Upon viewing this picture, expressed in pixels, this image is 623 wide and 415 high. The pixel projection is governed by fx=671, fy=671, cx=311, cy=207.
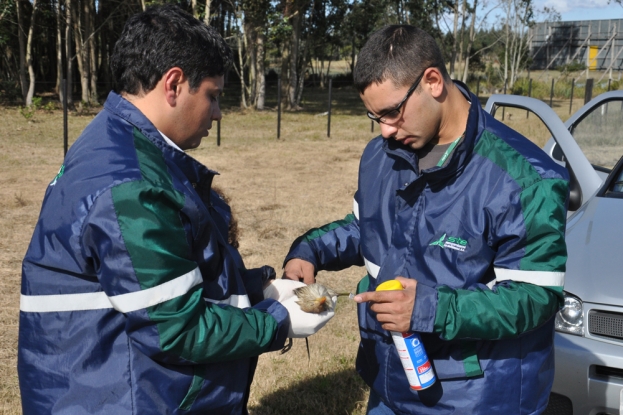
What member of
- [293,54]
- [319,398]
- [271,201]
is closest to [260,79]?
[293,54]

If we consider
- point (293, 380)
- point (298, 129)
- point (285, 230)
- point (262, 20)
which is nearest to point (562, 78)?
point (262, 20)

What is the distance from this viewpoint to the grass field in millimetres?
4332

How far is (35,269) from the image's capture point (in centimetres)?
190

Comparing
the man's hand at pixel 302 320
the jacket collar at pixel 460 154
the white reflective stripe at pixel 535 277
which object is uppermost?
the jacket collar at pixel 460 154

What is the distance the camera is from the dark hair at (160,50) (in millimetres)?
1888

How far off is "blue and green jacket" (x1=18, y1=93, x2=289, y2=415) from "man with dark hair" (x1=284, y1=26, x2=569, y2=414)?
50cm

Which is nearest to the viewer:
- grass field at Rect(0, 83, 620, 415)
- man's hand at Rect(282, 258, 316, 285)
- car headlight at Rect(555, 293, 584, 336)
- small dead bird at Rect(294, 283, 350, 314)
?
small dead bird at Rect(294, 283, 350, 314)

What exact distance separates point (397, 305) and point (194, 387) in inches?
25.5

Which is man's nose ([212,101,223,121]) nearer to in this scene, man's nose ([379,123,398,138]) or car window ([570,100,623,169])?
man's nose ([379,123,398,138])

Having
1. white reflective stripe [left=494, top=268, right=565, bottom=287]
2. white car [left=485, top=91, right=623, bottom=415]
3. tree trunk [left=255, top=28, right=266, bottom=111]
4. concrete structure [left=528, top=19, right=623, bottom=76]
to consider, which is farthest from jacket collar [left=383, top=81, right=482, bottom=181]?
concrete structure [left=528, top=19, right=623, bottom=76]

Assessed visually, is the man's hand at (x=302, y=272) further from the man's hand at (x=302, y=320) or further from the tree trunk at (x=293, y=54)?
the tree trunk at (x=293, y=54)

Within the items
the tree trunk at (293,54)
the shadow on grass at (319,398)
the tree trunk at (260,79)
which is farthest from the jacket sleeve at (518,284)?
the tree trunk at (260,79)

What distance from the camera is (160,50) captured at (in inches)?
74.1

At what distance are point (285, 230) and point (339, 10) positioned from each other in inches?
A: 1175
